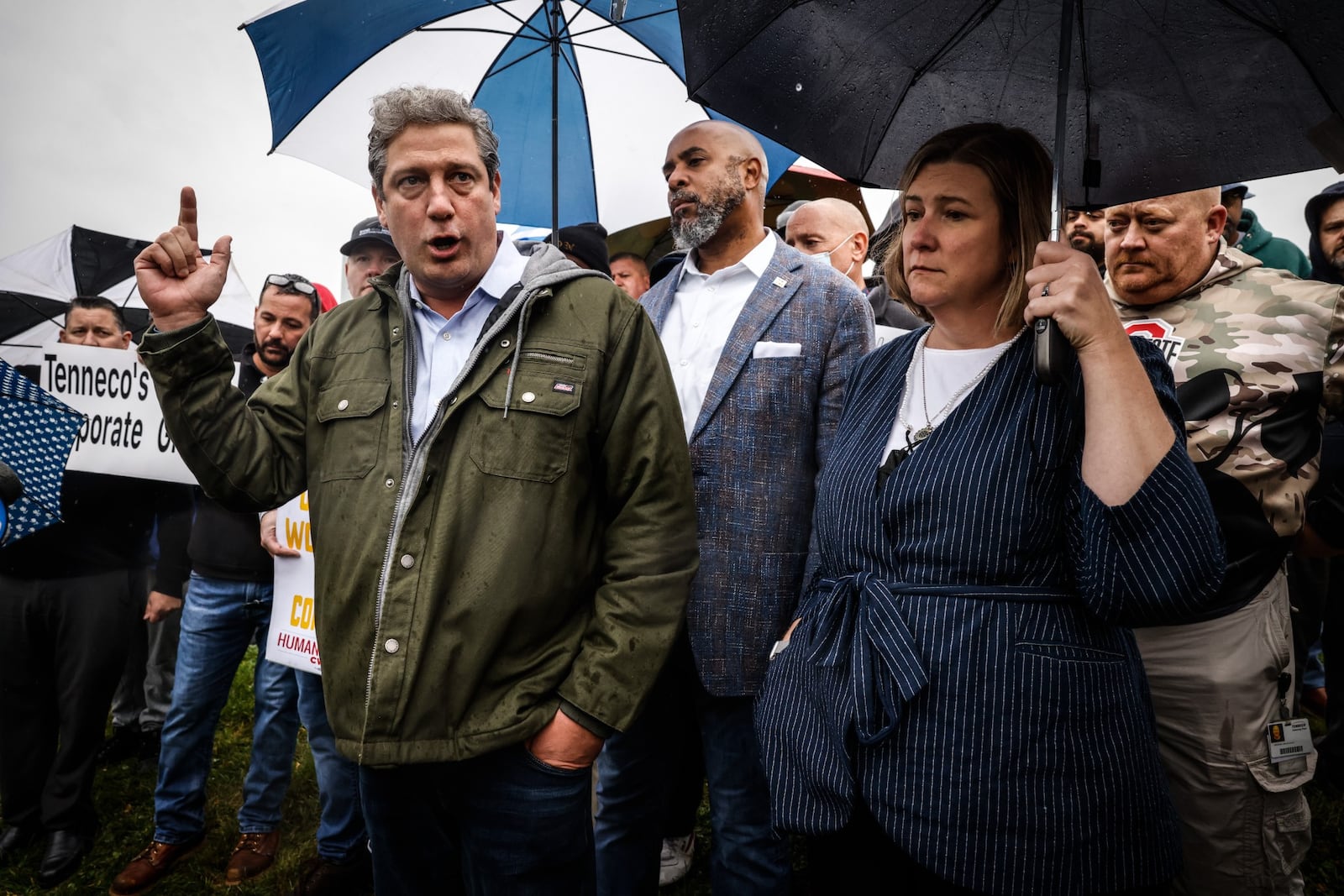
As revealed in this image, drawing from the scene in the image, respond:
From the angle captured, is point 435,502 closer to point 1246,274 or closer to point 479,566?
point 479,566

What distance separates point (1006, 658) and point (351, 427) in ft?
4.84

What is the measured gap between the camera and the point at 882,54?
196cm

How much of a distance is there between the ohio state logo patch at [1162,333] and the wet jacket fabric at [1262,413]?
1.6 inches

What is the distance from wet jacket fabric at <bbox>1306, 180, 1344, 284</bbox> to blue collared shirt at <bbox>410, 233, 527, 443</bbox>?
4296 millimetres

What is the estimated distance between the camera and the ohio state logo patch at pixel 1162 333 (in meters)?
2.22

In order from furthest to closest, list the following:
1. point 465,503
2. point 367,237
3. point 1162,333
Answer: point 367,237 → point 1162,333 → point 465,503

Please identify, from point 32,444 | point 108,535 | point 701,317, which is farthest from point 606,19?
point 108,535

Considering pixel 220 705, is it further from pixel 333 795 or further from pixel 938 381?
pixel 938 381

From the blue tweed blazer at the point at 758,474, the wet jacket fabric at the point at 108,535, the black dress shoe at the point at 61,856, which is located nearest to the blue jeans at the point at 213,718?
the black dress shoe at the point at 61,856

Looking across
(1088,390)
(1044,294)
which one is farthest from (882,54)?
(1088,390)

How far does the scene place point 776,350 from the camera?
2.35 m

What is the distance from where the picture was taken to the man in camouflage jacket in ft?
Answer: 6.77

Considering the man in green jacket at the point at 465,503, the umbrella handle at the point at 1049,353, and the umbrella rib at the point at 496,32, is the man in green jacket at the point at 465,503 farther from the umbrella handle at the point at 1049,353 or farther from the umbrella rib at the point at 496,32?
the umbrella rib at the point at 496,32

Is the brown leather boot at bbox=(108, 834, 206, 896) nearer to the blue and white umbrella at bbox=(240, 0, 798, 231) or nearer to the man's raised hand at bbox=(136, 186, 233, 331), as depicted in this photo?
the man's raised hand at bbox=(136, 186, 233, 331)
